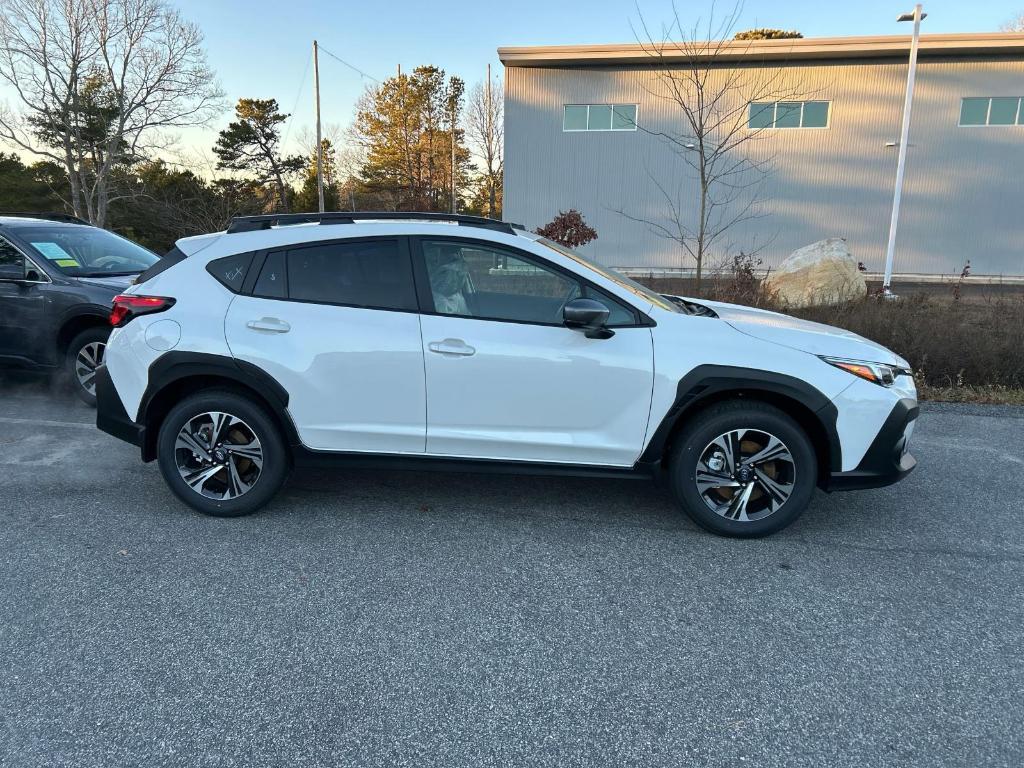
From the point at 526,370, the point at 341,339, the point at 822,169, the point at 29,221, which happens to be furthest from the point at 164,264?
the point at 822,169

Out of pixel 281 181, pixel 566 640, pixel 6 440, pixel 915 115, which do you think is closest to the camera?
pixel 566 640

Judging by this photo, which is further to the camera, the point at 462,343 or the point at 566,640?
the point at 462,343

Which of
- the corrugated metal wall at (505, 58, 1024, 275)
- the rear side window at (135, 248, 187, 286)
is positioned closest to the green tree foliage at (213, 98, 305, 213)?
the corrugated metal wall at (505, 58, 1024, 275)

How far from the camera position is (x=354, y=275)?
3998 millimetres

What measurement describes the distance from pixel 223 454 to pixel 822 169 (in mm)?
26421

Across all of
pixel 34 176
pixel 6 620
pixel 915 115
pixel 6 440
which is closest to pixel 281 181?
pixel 34 176

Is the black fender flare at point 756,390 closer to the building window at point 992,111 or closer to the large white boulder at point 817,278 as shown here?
the large white boulder at point 817,278

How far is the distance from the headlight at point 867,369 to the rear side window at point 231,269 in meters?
3.32

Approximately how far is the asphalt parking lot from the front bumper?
0.39 metres

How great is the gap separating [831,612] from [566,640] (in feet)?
4.13

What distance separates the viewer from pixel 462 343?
379cm

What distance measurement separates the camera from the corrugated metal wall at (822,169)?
24469mm

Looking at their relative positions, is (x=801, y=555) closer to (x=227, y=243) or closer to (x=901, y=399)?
(x=901, y=399)

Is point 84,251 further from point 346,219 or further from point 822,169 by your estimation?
point 822,169
